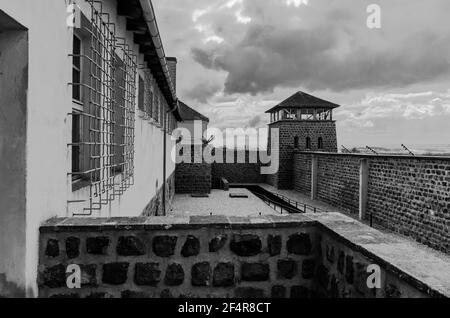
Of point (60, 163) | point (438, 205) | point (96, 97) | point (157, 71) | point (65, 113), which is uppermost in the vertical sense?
point (157, 71)

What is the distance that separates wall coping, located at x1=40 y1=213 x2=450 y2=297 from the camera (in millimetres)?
1825

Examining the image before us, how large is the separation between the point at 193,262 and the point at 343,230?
1.07 metres

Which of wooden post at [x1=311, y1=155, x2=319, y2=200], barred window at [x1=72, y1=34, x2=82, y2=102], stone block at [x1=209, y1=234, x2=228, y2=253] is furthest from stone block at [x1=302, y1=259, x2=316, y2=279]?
wooden post at [x1=311, y1=155, x2=319, y2=200]

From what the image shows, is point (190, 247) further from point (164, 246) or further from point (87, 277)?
point (87, 277)

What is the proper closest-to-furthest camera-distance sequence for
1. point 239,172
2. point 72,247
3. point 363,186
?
point 72,247 → point 363,186 → point 239,172

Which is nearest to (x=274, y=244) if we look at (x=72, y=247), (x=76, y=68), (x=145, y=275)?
(x=145, y=275)

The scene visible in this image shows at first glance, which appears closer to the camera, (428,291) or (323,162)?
(428,291)

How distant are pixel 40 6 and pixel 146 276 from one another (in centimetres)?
191

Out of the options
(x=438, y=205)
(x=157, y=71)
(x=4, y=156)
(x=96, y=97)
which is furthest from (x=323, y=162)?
(x=4, y=156)

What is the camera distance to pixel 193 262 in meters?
2.67

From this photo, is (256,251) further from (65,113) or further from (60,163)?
(65,113)

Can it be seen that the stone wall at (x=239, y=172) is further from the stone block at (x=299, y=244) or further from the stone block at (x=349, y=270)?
the stone block at (x=349, y=270)

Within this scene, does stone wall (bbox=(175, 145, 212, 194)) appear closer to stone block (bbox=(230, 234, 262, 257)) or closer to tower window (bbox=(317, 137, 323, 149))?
tower window (bbox=(317, 137, 323, 149))

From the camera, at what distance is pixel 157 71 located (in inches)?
330
